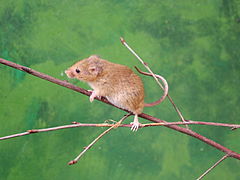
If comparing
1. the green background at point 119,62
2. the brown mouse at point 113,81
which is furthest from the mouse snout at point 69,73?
the green background at point 119,62

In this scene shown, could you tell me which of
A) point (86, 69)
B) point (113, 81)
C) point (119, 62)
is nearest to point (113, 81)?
point (113, 81)

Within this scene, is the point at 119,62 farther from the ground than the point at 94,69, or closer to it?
closer to it

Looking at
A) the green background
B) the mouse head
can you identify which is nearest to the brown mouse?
the mouse head

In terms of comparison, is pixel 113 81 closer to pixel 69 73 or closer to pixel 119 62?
pixel 69 73

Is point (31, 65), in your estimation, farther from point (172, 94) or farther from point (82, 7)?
point (172, 94)

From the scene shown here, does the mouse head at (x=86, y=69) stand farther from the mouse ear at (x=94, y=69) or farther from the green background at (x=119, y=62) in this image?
the green background at (x=119, y=62)

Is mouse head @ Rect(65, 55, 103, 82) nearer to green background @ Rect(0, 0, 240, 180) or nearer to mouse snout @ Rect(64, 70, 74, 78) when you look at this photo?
mouse snout @ Rect(64, 70, 74, 78)
